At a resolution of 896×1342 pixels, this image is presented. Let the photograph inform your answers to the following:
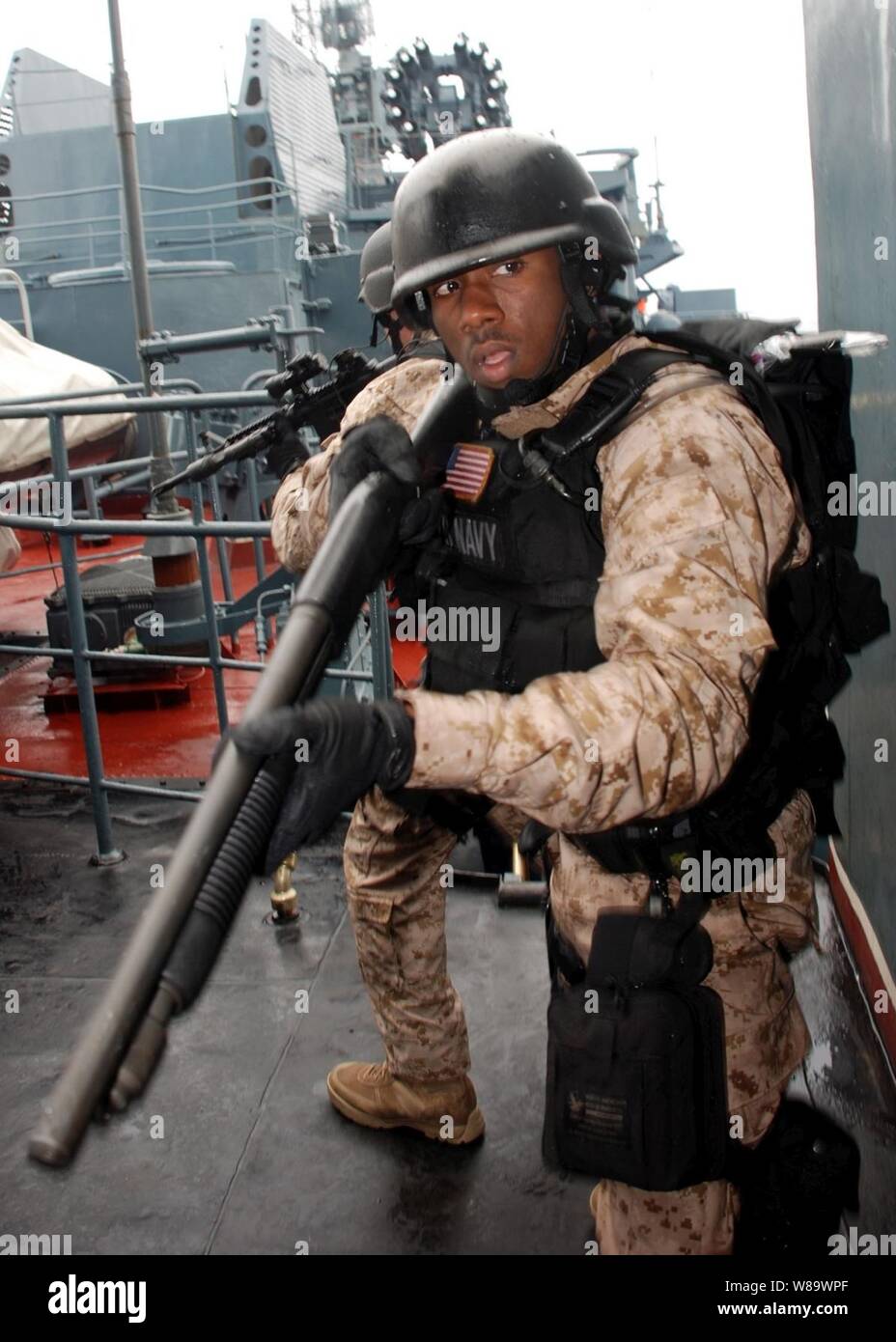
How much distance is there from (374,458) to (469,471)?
23cm

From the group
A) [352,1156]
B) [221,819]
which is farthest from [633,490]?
[352,1156]

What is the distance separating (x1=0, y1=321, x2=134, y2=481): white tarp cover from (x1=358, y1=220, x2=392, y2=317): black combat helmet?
17.5 feet

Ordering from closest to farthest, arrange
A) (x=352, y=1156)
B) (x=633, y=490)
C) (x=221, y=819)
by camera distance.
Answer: (x=221, y=819) < (x=633, y=490) < (x=352, y=1156)

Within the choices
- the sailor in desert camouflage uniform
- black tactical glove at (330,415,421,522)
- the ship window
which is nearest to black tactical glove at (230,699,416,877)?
the sailor in desert camouflage uniform

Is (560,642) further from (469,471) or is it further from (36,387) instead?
(36,387)

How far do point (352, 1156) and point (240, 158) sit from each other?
54.7ft

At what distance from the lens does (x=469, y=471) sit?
2027 millimetres

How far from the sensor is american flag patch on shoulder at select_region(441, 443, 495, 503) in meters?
2.01

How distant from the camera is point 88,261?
1518 centimetres

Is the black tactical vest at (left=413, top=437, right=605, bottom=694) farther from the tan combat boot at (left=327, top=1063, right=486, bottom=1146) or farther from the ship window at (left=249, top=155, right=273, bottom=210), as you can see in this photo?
the ship window at (left=249, top=155, right=273, bottom=210)

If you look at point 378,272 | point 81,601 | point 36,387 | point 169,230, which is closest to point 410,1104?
point 81,601

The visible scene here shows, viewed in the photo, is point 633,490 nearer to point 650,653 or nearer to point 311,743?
point 650,653

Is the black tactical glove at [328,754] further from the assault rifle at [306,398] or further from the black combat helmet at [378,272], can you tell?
the black combat helmet at [378,272]
